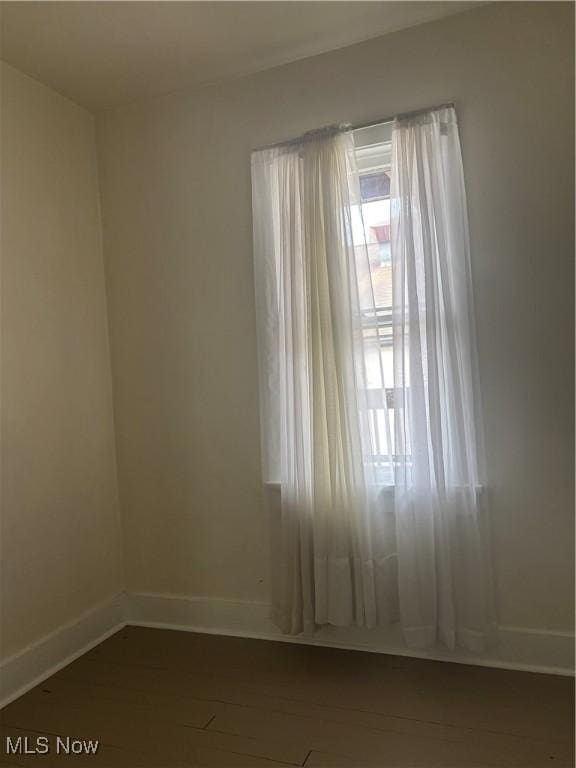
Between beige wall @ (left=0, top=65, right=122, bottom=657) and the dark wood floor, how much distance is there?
40 centimetres

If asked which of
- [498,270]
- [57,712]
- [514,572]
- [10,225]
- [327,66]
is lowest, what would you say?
[57,712]

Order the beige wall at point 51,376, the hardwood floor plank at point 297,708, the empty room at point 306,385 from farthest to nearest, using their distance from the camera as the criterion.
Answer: the beige wall at point 51,376, the empty room at point 306,385, the hardwood floor plank at point 297,708

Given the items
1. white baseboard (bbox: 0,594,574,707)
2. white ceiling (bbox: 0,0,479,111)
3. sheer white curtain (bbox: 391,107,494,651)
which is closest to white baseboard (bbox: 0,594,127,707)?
white baseboard (bbox: 0,594,574,707)

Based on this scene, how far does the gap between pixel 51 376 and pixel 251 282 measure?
103 cm

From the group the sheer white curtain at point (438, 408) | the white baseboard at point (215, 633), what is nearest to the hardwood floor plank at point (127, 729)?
the white baseboard at point (215, 633)

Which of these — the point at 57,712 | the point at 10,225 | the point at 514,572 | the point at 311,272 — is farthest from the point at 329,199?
the point at 57,712

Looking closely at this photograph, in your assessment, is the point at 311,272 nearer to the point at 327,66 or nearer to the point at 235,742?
the point at 327,66

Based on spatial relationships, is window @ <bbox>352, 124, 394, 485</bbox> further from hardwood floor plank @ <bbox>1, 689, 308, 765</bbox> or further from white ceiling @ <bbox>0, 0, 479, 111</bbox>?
hardwood floor plank @ <bbox>1, 689, 308, 765</bbox>

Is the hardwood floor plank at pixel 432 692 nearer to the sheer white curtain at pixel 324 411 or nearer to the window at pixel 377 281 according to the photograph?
the sheer white curtain at pixel 324 411

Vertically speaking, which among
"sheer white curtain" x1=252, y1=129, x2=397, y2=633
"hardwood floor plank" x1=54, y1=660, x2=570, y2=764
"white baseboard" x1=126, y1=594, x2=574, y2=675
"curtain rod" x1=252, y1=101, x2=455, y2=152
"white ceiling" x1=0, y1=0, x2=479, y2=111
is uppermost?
"white ceiling" x1=0, y1=0, x2=479, y2=111

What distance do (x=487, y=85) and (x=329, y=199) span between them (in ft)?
2.51

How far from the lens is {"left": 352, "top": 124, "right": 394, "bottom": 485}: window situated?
2.53m

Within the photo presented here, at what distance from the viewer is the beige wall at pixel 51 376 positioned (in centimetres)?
257

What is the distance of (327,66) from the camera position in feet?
8.86
